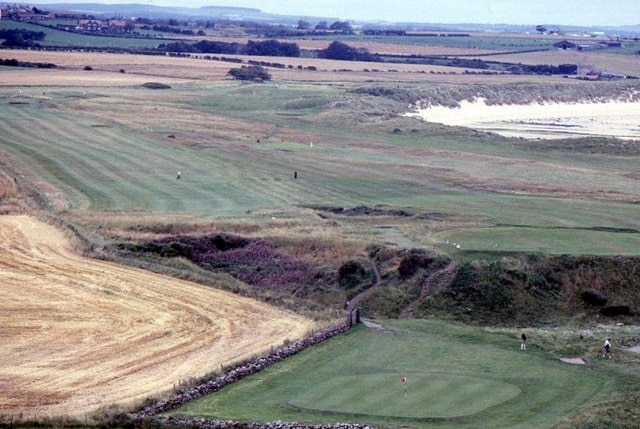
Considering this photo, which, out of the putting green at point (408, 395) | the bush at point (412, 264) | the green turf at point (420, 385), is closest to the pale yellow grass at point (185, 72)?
the bush at point (412, 264)

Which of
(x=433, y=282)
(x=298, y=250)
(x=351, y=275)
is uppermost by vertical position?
(x=433, y=282)

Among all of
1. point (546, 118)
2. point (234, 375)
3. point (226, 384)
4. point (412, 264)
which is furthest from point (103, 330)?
point (546, 118)

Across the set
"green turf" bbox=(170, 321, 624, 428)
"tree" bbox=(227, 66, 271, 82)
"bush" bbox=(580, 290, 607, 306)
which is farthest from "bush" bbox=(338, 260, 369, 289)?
"tree" bbox=(227, 66, 271, 82)

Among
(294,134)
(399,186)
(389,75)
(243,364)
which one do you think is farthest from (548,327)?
(389,75)

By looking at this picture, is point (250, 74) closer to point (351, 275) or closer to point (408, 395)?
point (351, 275)

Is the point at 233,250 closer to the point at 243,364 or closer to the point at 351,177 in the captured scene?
the point at 243,364

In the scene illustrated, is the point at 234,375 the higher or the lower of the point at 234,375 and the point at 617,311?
the higher

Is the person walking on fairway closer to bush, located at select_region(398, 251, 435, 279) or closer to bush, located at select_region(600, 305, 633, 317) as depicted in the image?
bush, located at select_region(600, 305, 633, 317)
